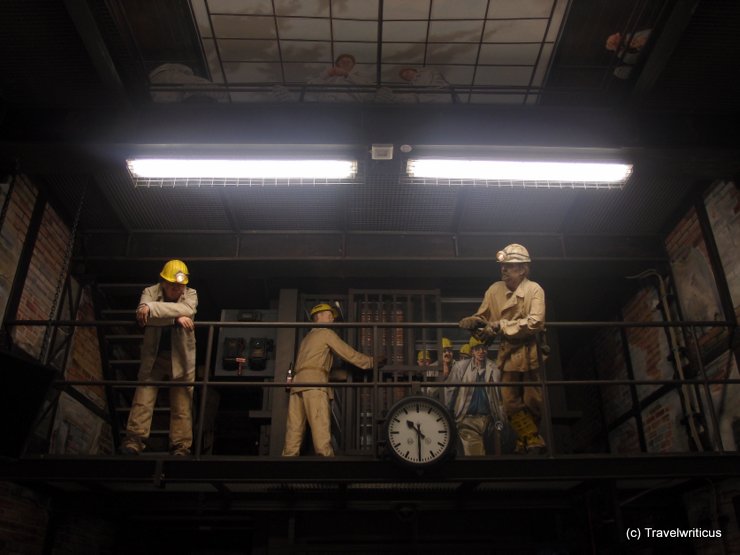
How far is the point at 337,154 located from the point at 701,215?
13.7 feet

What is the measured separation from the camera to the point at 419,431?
17.6 ft

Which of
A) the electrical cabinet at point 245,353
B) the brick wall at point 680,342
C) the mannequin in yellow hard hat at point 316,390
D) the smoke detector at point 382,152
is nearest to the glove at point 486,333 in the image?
the mannequin in yellow hard hat at point 316,390

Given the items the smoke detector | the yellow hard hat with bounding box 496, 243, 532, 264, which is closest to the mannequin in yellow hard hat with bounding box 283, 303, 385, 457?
the yellow hard hat with bounding box 496, 243, 532, 264

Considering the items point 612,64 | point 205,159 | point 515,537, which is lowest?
point 515,537

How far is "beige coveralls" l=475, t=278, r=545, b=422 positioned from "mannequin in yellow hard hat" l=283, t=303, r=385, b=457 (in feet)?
4.65

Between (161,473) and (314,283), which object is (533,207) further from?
(161,473)

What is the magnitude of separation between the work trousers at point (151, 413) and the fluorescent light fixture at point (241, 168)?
6.44ft

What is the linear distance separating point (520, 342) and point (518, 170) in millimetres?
1667

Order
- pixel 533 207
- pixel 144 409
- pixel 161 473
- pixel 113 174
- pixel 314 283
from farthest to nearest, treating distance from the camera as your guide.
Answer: pixel 314 283 → pixel 533 207 → pixel 113 174 → pixel 144 409 → pixel 161 473

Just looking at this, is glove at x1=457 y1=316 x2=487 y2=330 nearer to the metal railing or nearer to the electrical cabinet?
the metal railing

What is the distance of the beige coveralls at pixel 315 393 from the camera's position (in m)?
6.28

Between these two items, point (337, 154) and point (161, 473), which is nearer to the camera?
point (161, 473)

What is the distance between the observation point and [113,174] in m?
6.93

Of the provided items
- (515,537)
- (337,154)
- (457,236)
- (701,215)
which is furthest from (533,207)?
(515,537)
